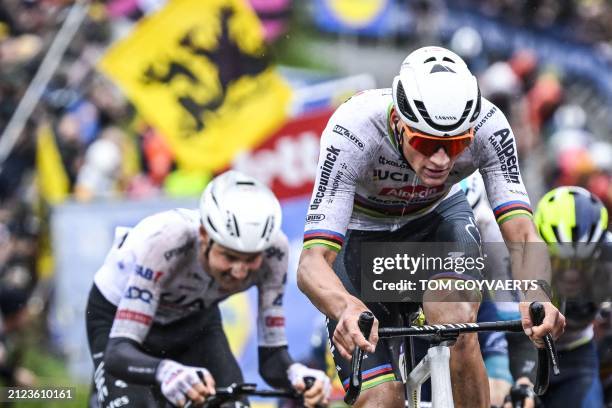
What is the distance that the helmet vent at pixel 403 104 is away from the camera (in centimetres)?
595

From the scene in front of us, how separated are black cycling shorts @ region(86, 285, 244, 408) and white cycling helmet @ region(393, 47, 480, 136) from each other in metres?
2.82

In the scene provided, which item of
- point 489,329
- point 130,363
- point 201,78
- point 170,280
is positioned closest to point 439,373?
point 489,329

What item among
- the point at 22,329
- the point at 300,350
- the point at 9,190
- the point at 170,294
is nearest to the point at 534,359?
the point at 170,294

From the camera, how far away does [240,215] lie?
24.7 ft

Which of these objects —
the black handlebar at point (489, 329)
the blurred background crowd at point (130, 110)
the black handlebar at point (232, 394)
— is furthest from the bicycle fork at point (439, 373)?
the blurred background crowd at point (130, 110)

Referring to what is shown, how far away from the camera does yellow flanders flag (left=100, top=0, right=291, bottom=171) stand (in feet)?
46.1

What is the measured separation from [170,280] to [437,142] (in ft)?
8.48

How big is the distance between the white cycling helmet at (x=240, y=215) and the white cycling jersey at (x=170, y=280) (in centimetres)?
30

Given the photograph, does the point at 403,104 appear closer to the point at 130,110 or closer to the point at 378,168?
the point at 378,168

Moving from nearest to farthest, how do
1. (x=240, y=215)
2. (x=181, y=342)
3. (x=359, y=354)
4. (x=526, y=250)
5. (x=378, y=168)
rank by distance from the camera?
(x=359, y=354), (x=526, y=250), (x=378, y=168), (x=240, y=215), (x=181, y=342)

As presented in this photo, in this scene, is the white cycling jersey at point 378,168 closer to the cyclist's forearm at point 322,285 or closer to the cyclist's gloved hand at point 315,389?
the cyclist's forearm at point 322,285

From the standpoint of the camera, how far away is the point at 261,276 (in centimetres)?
800

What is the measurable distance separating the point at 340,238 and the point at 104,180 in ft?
25.9

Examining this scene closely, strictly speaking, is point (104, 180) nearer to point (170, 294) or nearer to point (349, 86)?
point (349, 86)
